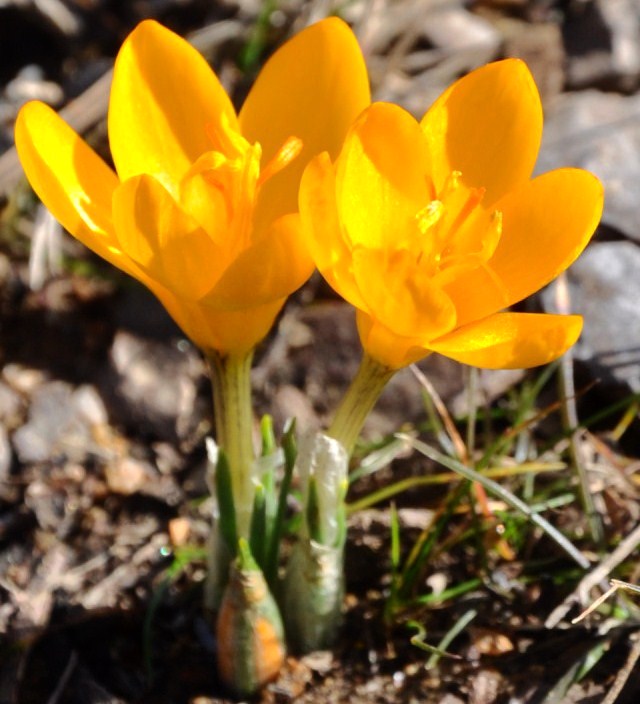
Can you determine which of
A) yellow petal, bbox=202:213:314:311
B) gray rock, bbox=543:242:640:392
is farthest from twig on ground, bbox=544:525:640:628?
yellow petal, bbox=202:213:314:311

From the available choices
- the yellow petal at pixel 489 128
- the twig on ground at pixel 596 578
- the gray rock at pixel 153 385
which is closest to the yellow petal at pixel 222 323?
the yellow petal at pixel 489 128

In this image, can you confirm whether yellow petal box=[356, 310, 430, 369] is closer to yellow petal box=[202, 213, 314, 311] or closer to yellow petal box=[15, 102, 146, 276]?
yellow petal box=[202, 213, 314, 311]

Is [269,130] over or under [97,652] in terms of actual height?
over

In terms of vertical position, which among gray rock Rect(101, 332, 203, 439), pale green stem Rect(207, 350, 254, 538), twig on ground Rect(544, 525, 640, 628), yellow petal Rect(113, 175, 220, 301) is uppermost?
yellow petal Rect(113, 175, 220, 301)

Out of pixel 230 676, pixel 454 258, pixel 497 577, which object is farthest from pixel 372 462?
pixel 454 258

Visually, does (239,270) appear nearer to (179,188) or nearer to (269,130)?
(179,188)

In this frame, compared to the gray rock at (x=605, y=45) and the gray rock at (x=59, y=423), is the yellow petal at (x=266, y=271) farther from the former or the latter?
the gray rock at (x=605, y=45)

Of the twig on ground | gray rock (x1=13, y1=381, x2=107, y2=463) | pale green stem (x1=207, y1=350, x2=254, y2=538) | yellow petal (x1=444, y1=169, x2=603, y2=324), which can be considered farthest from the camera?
gray rock (x1=13, y1=381, x2=107, y2=463)
